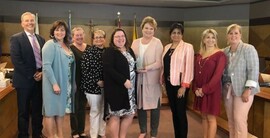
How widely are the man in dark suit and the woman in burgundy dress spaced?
1.77 meters

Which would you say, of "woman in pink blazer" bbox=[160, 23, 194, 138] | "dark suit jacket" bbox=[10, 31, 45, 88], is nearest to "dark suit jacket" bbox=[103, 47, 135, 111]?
"woman in pink blazer" bbox=[160, 23, 194, 138]

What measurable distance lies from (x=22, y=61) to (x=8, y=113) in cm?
72

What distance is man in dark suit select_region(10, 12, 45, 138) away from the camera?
124 inches

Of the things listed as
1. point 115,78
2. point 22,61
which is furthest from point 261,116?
point 22,61

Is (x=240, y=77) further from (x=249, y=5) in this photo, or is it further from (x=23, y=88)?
Result: (x=249, y=5)

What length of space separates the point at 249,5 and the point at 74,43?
381 centimetres

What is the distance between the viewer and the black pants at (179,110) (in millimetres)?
3213

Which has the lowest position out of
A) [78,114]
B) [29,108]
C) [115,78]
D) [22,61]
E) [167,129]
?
[167,129]

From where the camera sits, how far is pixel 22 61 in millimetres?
3145

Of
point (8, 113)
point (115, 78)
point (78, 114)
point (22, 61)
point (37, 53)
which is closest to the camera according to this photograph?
point (115, 78)

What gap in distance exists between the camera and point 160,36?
6.46 m

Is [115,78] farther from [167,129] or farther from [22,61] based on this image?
[167,129]

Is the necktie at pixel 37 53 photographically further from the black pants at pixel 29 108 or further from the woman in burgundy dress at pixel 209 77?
the woman in burgundy dress at pixel 209 77

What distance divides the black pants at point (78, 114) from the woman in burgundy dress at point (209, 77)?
4.68 ft
